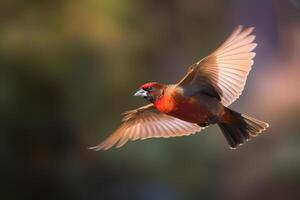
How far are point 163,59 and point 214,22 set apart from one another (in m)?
0.13

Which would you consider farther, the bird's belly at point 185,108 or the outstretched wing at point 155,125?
the outstretched wing at point 155,125

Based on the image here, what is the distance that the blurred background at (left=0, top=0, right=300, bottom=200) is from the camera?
1.15 metres

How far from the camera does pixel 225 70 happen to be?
2.43 feet

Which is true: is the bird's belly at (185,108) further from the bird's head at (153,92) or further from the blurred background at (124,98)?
the blurred background at (124,98)

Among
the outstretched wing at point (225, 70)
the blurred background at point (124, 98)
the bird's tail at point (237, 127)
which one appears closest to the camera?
the outstretched wing at point (225, 70)

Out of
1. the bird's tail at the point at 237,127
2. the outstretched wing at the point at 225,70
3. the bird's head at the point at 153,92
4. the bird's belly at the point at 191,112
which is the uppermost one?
the outstretched wing at the point at 225,70

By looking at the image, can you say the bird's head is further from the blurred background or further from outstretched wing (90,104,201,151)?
the blurred background

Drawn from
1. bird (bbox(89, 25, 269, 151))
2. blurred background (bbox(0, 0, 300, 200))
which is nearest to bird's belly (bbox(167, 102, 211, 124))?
bird (bbox(89, 25, 269, 151))

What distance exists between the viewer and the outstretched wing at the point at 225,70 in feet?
2.31

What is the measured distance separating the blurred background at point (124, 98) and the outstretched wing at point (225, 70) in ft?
1.25

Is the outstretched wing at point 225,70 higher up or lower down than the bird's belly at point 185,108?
higher up

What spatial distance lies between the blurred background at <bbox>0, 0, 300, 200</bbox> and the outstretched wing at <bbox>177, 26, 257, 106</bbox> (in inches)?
15.0

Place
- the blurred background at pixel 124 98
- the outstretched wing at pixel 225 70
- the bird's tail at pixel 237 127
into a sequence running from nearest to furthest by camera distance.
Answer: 1. the outstretched wing at pixel 225 70
2. the bird's tail at pixel 237 127
3. the blurred background at pixel 124 98

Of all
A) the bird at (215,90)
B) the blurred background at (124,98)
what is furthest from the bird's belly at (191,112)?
the blurred background at (124,98)
